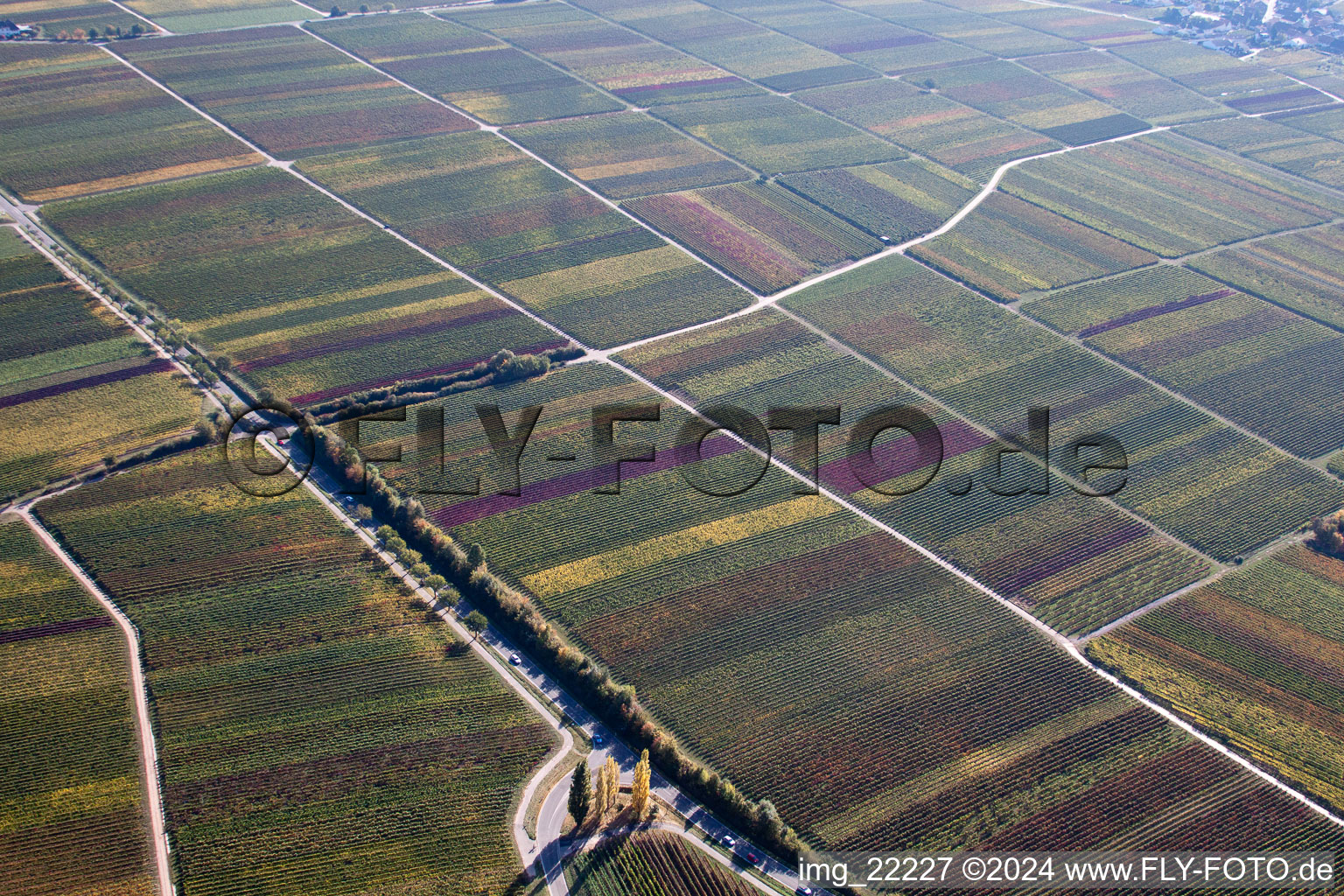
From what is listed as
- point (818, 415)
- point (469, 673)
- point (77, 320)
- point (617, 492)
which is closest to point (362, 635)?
point (469, 673)

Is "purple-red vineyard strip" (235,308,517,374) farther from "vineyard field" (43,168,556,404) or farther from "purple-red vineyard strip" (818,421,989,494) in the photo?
"purple-red vineyard strip" (818,421,989,494)

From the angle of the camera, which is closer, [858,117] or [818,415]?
[818,415]

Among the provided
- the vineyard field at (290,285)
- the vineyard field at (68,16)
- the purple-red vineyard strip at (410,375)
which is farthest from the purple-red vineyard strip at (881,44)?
the vineyard field at (68,16)

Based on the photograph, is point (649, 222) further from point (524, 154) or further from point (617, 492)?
point (617, 492)

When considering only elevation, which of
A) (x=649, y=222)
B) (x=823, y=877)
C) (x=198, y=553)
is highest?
(x=649, y=222)

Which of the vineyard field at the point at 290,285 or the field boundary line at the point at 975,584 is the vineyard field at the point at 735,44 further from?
the vineyard field at the point at 290,285

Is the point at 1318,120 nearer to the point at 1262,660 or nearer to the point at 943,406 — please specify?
the point at 943,406

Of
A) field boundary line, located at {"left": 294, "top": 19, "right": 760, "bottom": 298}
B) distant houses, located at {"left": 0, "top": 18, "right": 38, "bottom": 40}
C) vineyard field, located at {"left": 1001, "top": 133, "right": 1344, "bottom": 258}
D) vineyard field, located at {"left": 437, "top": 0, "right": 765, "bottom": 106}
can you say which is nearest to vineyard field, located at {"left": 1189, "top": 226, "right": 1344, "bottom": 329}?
vineyard field, located at {"left": 1001, "top": 133, "right": 1344, "bottom": 258}
